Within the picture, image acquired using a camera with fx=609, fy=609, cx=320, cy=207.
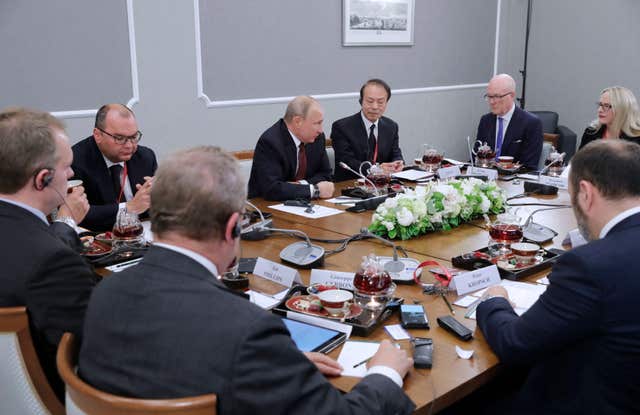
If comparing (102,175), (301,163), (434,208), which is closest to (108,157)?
(102,175)

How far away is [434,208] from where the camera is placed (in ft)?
8.40

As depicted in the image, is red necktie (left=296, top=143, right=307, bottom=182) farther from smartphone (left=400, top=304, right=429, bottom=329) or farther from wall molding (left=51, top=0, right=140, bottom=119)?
smartphone (left=400, top=304, right=429, bottom=329)

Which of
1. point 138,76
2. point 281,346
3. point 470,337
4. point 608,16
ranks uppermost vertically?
point 608,16

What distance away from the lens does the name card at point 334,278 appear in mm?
1886

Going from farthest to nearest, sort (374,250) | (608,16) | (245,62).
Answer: (608,16) → (245,62) → (374,250)

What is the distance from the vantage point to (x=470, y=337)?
1602 mm

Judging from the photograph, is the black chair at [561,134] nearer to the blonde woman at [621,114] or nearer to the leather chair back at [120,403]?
the blonde woman at [621,114]

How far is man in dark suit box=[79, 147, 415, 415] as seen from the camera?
3.28 feet

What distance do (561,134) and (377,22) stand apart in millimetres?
2100

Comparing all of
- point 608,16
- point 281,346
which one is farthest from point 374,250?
point 608,16

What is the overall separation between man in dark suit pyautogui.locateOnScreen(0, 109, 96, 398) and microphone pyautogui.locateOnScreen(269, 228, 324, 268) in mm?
793

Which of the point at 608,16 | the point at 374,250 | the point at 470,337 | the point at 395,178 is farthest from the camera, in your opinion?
the point at 608,16

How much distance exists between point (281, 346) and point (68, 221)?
4.99 feet

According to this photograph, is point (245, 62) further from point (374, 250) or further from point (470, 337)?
point (470, 337)
